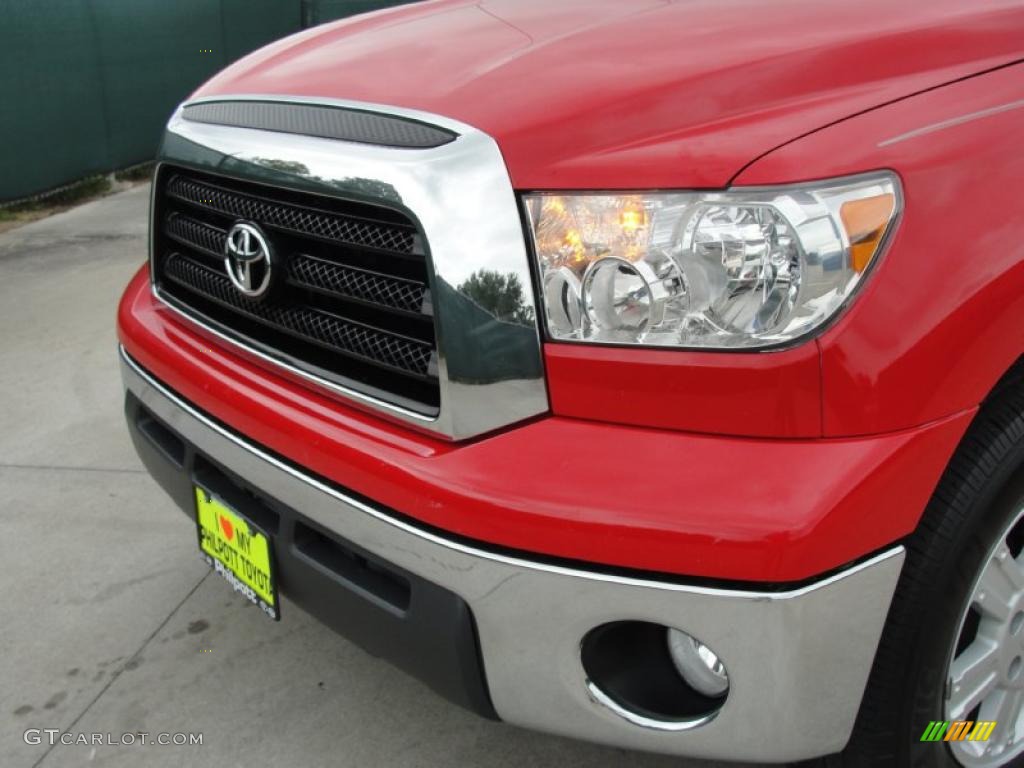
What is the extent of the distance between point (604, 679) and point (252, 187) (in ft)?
3.69

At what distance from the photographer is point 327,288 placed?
6.28 feet

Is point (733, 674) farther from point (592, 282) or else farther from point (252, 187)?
point (252, 187)

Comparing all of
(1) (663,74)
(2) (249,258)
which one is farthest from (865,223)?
(2) (249,258)

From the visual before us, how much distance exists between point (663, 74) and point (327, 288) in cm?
70

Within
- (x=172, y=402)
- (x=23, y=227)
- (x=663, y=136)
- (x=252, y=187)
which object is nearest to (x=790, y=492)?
(x=663, y=136)

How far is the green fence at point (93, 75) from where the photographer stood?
796 cm

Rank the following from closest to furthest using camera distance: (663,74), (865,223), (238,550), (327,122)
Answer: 1. (865,223)
2. (663,74)
3. (327,122)
4. (238,550)

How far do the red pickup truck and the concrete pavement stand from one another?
1.82 feet

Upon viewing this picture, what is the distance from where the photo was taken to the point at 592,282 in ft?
5.31

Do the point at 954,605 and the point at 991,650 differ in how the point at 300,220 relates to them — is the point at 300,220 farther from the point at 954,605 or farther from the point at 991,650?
the point at 991,650

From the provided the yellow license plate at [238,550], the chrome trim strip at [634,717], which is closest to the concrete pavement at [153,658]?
the yellow license plate at [238,550]

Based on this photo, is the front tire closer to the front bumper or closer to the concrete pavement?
the front bumper

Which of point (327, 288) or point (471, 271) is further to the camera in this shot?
point (327, 288)

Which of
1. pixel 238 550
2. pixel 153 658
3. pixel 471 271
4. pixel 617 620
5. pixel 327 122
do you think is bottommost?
pixel 153 658
